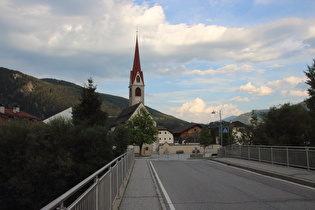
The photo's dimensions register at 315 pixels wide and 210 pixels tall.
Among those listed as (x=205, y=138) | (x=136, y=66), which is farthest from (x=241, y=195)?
(x=136, y=66)

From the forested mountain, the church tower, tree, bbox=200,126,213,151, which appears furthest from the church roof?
the forested mountain

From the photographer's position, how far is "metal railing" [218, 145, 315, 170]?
1397cm

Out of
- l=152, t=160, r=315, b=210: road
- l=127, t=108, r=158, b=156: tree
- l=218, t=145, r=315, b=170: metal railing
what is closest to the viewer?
l=152, t=160, r=315, b=210: road

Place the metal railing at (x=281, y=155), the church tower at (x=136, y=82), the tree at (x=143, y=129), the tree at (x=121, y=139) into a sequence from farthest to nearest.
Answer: the church tower at (x=136, y=82)
the tree at (x=143, y=129)
the tree at (x=121, y=139)
the metal railing at (x=281, y=155)

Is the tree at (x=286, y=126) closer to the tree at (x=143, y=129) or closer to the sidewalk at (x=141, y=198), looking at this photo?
the sidewalk at (x=141, y=198)

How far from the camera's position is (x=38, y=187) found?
23172 mm

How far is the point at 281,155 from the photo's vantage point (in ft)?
54.8

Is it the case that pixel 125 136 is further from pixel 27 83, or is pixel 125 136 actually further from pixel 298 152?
pixel 27 83

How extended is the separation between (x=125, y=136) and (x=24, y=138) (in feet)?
32.6

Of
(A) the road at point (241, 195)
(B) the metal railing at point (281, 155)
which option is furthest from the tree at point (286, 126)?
(A) the road at point (241, 195)

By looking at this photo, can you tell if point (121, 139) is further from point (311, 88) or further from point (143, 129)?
point (143, 129)

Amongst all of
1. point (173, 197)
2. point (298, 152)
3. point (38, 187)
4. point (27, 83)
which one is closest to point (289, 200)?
point (173, 197)

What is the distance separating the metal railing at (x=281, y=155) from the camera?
14.0 m

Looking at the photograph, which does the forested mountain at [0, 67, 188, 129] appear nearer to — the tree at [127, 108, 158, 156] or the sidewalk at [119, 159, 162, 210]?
the tree at [127, 108, 158, 156]
